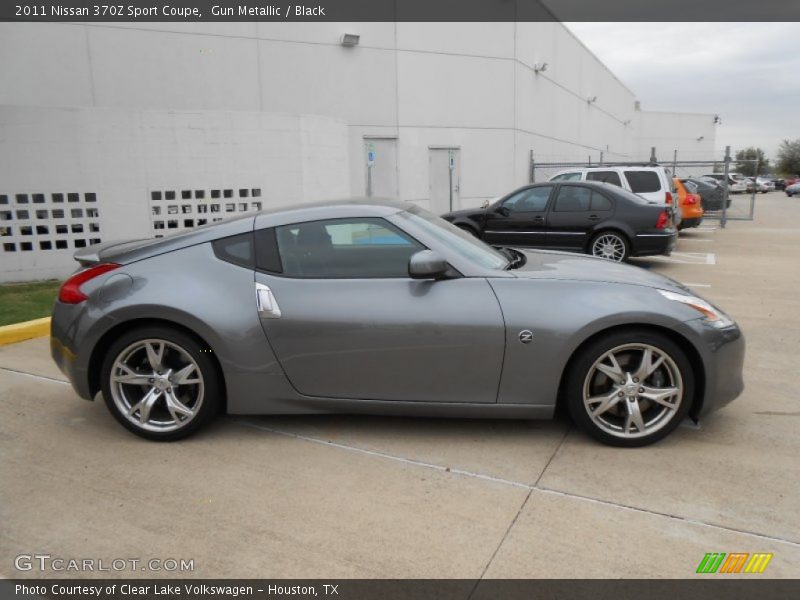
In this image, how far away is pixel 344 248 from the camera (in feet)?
12.5

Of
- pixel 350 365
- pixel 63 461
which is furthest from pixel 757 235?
pixel 63 461

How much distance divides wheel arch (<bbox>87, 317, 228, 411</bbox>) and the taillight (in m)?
0.31

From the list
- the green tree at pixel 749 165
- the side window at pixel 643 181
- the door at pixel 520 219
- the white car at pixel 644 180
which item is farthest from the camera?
the green tree at pixel 749 165

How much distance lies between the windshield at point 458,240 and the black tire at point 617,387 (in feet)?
2.62

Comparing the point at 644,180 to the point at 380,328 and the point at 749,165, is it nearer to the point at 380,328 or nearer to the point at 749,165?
the point at 380,328

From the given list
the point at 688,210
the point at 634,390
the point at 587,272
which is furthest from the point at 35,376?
the point at 688,210

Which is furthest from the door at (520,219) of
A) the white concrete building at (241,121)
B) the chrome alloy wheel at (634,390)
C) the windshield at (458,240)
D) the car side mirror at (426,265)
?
the car side mirror at (426,265)

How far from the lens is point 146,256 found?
3.86 metres

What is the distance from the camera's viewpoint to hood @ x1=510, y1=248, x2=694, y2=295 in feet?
12.1

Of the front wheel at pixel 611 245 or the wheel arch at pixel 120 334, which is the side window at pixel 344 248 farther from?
the front wheel at pixel 611 245

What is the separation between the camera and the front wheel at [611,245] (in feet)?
32.2

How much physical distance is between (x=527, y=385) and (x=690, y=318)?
1.01m

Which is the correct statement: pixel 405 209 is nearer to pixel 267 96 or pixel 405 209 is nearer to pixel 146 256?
pixel 146 256

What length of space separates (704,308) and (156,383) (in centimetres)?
335
